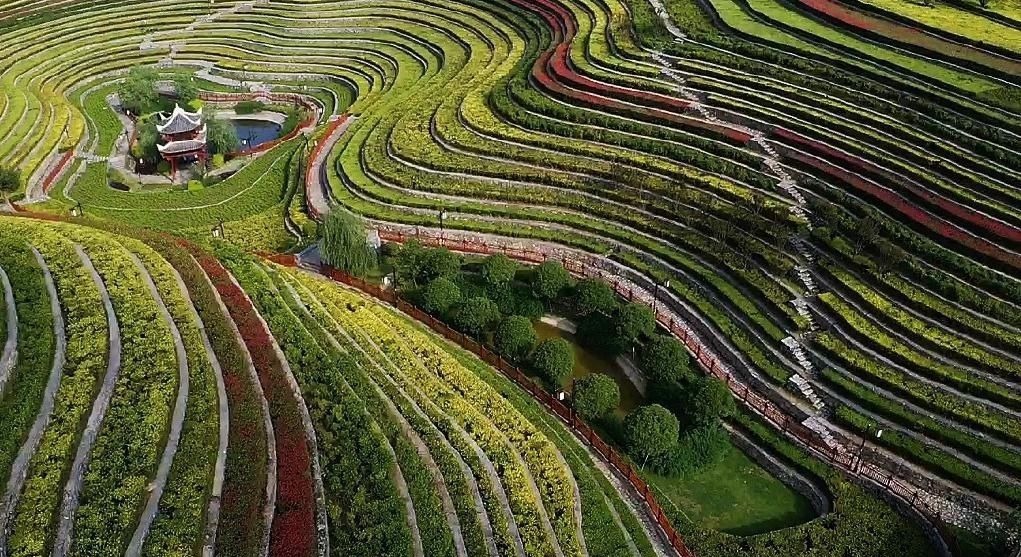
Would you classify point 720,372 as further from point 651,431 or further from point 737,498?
point 651,431

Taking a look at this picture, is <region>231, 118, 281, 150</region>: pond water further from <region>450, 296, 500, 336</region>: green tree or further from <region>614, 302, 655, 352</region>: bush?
<region>614, 302, 655, 352</region>: bush

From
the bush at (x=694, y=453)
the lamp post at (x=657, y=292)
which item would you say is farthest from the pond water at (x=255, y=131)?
the bush at (x=694, y=453)

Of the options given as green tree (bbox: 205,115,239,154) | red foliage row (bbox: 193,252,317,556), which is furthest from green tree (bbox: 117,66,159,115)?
red foliage row (bbox: 193,252,317,556)

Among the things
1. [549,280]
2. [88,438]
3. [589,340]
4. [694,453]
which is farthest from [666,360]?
[88,438]

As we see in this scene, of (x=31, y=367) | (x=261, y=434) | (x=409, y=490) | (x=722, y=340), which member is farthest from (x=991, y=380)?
(x=31, y=367)

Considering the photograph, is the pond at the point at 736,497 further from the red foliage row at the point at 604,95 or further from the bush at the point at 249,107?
the bush at the point at 249,107

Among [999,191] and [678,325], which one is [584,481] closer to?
[678,325]
